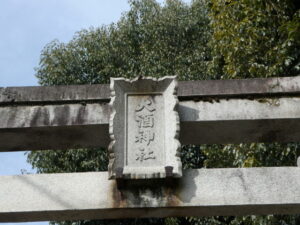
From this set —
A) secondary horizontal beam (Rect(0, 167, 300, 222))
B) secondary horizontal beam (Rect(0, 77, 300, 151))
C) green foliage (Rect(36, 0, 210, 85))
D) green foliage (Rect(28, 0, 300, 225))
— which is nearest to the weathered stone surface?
secondary horizontal beam (Rect(0, 77, 300, 151))

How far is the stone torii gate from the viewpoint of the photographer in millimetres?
4387

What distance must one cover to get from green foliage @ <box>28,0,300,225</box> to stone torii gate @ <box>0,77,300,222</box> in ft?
9.26

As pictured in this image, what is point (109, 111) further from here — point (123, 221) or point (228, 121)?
point (123, 221)

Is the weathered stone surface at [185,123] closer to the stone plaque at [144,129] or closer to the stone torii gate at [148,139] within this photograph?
the stone torii gate at [148,139]

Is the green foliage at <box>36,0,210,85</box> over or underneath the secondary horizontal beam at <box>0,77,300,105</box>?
over

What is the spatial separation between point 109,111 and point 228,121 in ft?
3.22

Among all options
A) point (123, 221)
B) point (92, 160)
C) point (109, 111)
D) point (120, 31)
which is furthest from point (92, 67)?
point (109, 111)

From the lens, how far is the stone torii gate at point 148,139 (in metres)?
4.39

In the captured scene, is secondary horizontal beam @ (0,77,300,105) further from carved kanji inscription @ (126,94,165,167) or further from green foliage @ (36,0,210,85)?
green foliage @ (36,0,210,85)

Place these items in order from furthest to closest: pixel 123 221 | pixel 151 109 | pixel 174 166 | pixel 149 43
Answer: pixel 149 43, pixel 123 221, pixel 151 109, pixel 174 166

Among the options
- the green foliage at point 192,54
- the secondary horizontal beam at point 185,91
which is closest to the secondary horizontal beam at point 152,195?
the secondary horizontal beam at point 185,91

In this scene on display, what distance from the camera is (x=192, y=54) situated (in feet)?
43.9

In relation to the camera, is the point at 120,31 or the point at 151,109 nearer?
the point at 151,109

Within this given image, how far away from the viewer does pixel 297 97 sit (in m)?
4.86
